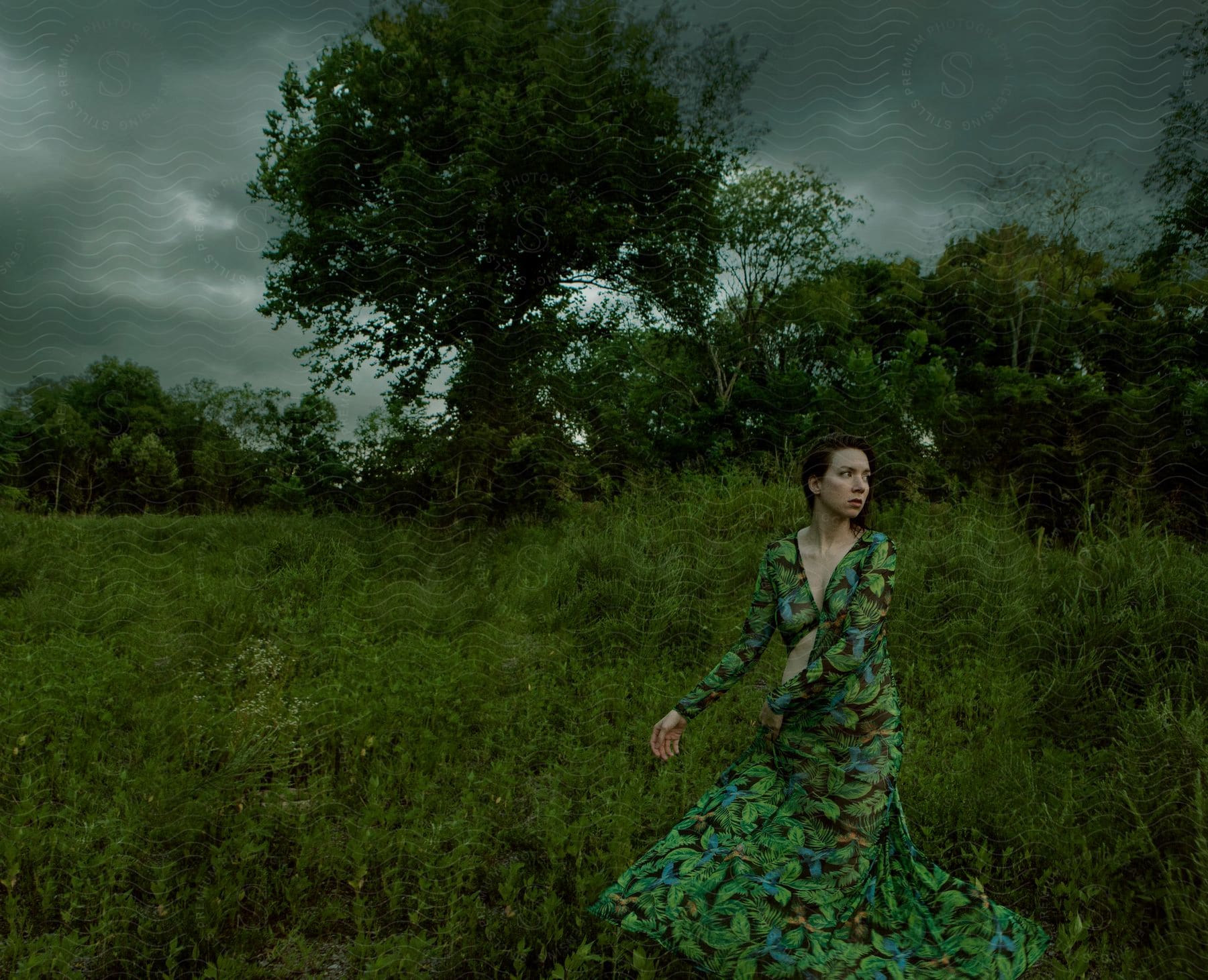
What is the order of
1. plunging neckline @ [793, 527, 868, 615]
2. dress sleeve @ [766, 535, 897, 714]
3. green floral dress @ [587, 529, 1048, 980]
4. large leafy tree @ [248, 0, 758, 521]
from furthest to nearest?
large leafy tree @ [248, 0, 758, 521], plunging neckline @ [793, 527, 868, 615], dress sleeve @ [766, 535, 897, 714], green floral dress @ [587, 529, 1048, 980]

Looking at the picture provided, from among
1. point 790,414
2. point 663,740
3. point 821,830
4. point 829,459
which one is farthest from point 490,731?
point 790,414

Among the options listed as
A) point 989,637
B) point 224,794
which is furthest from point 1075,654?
point 224,794

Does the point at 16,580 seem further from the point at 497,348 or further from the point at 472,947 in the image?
the point at 472,947

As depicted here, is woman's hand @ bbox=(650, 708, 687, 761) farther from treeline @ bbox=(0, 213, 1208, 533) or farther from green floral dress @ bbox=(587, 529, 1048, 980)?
treeline @ bbox=(0, 213, 1208, 533)

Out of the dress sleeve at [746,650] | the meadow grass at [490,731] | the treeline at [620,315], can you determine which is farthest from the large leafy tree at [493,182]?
the dress sleeve at [746,650]

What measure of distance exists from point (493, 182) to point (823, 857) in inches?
308

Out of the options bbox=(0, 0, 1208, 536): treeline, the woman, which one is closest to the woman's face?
the woman

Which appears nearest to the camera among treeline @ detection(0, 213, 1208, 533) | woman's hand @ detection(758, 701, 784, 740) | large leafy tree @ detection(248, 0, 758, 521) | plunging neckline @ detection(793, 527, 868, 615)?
plunging neckline @ detection(793, 527, 868, 615)

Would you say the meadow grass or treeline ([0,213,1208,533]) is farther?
treeline ([0,213,1208,533])

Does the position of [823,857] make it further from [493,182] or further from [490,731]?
[493,182]

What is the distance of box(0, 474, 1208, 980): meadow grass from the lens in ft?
9.25

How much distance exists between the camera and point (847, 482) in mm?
2609

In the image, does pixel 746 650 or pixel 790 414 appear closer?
pixel 746 650

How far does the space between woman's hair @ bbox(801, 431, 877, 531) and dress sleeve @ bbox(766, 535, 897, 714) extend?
22 centimetres
